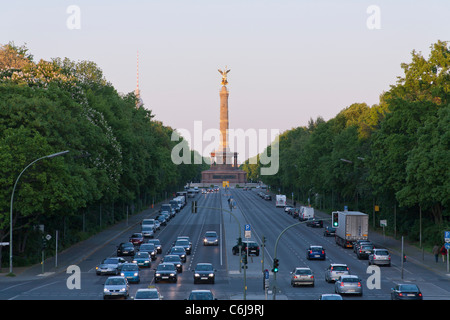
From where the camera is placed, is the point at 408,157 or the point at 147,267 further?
the point at 408,157

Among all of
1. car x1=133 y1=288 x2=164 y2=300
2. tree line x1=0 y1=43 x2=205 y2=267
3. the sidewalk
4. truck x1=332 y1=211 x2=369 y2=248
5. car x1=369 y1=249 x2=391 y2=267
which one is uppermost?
tree line x1=0 y1=43 x2=205 y2=267

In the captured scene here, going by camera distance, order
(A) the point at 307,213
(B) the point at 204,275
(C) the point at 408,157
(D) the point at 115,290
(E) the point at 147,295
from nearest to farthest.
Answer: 1. (E) the point at 147,295
2. (D) the point at 115,290
3. (B) the point at 204,275
4. (C) the point at 408,157
5. (A) the point at 307,213

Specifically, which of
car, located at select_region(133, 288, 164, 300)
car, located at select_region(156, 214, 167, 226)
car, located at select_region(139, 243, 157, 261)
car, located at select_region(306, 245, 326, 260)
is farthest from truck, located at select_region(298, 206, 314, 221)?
car, located at select_region(133, 288, 164, 300)

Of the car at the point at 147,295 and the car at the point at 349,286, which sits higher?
the car at the point at 147,295

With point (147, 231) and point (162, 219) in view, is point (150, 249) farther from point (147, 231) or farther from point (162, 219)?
point (162, 219)

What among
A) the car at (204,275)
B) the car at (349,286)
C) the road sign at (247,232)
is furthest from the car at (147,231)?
the car at (349,286)

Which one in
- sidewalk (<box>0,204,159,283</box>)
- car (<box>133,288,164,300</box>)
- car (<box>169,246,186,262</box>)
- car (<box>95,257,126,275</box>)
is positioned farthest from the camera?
car (<box>169,246,186,262</box>)

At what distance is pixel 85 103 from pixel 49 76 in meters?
5.10

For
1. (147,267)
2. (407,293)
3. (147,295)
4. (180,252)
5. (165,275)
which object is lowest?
(147,267)

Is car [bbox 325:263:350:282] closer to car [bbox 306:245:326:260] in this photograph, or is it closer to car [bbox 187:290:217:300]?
car [bbox 306:245:326:260]

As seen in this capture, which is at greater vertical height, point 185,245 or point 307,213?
point 307,213

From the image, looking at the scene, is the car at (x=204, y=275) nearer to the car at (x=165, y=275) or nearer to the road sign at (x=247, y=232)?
the car at (x=165, y=275)

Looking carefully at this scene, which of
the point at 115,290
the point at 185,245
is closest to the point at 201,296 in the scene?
the point at 115,290

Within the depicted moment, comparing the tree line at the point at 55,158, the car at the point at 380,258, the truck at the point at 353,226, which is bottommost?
the car at the point at 380,258
